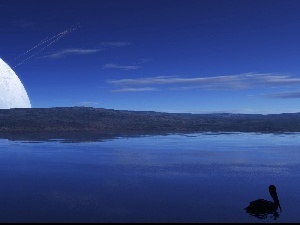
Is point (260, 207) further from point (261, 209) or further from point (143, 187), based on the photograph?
point (143, 187)

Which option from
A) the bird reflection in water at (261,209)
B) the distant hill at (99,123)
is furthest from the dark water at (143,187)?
the distant hill at (99,123)

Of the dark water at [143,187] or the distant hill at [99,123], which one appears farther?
the distant hill at [99,123]

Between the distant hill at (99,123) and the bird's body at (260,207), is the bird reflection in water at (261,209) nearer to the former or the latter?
the bird's body at (260,207)

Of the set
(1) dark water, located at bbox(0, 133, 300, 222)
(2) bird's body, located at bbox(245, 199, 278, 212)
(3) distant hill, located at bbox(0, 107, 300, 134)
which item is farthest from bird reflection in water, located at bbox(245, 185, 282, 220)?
(3) distant hill, located at bbox(0, 107, 300, 134)

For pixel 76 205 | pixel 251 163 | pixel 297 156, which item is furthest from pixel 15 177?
pixel 297 156

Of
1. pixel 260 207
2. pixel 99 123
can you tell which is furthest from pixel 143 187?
pixel 99 123

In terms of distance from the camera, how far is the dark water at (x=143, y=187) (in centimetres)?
1603

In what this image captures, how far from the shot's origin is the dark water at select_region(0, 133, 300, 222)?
16.0 metres

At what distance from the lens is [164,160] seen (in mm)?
33594

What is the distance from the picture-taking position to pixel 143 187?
21.6m

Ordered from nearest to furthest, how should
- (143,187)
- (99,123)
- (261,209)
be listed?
(261,209), (143,187), (99,123)

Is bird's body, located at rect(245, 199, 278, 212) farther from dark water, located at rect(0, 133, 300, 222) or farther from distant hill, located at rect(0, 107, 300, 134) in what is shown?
distant hill, located at rect(0, 107, 300, 134)

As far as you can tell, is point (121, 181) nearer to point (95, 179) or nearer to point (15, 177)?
point (95, 179)

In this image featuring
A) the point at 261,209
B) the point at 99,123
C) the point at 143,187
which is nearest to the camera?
the point at 261,209
